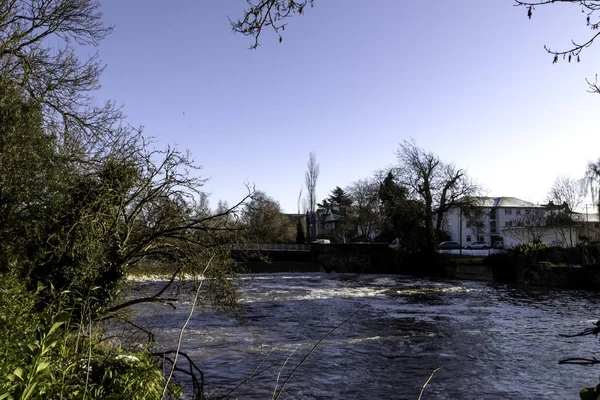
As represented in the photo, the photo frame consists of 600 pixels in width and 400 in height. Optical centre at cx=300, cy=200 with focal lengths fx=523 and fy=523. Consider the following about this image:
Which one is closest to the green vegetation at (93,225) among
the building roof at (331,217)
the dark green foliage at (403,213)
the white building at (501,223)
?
the dark green foliage at (403,213)

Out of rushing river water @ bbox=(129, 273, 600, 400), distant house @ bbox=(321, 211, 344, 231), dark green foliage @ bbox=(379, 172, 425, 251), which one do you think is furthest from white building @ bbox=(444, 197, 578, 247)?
rushing river water @ bbox=(129, 273, 600, 400)

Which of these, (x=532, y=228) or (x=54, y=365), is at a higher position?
(x=532, y=228)

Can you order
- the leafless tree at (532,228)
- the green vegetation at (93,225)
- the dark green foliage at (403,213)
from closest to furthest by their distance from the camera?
the green vegetation at (93,225), the dark green foliage at (403,213), the leafless tree at (532,228)

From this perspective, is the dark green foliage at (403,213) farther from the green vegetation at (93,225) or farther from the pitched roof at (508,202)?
the pitched roof at (508,202)

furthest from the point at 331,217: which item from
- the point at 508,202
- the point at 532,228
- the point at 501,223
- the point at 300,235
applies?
the point at 532,228

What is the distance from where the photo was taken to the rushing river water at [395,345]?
9.27 metres

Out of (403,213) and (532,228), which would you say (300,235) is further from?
(532,228)

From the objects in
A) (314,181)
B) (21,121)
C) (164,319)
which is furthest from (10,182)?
(314,181)

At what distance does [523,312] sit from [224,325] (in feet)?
34.2

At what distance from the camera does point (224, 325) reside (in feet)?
50.8

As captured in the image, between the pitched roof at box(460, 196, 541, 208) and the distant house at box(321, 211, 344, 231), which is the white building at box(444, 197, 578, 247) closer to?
the pitched roof at box(460, 196, 541, 208)

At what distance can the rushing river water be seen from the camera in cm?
927

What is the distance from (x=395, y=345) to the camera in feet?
42.5

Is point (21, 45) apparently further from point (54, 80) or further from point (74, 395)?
point (74, 395)
